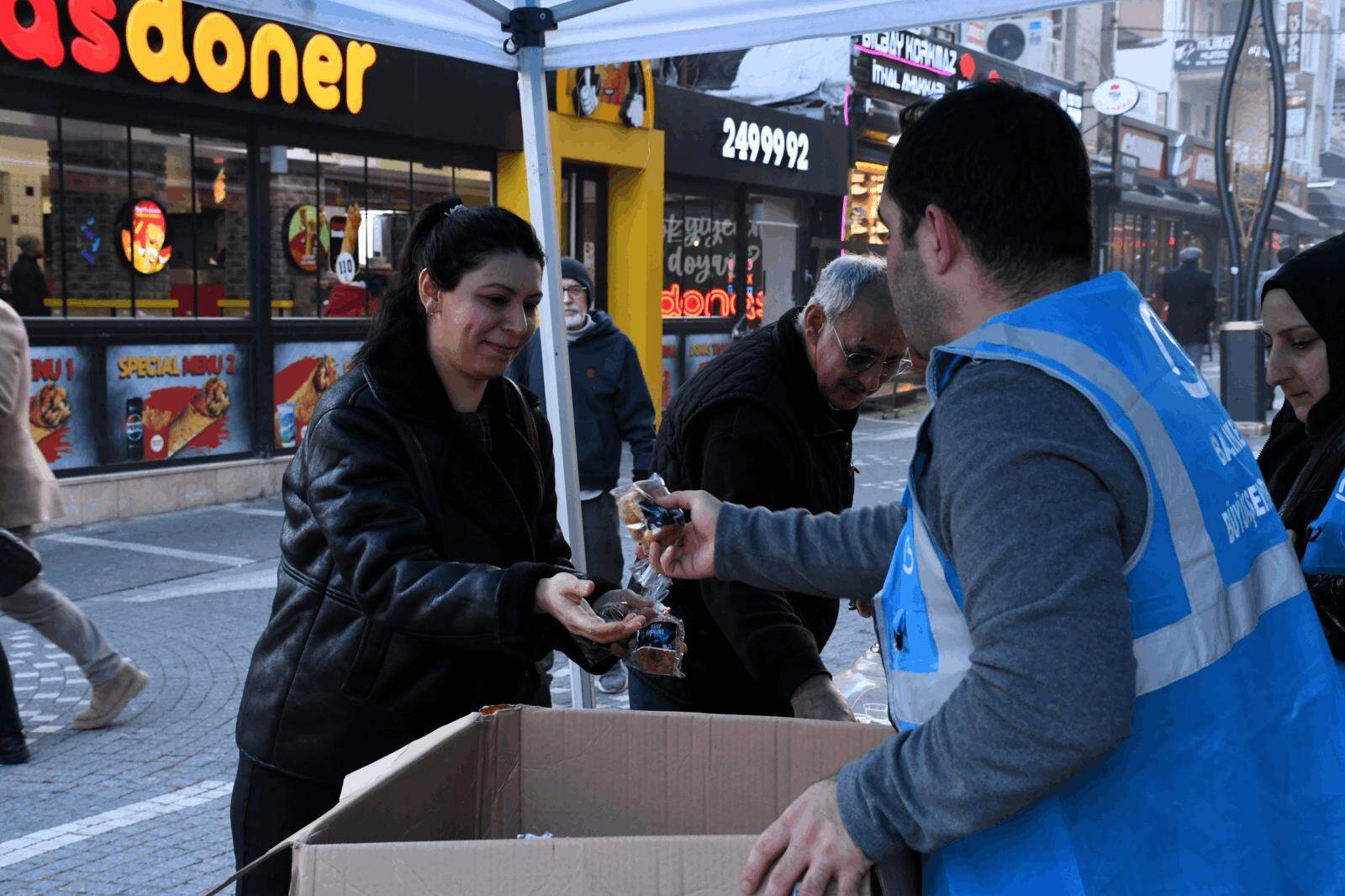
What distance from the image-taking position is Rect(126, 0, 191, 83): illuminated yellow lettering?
30.4ft

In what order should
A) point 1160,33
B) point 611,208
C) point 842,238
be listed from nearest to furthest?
point 611,208 < point 842,238 < point 1160,33

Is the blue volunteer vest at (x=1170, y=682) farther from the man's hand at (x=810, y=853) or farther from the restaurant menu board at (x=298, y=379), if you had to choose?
the restaurant menu board at (x=298, y=379)

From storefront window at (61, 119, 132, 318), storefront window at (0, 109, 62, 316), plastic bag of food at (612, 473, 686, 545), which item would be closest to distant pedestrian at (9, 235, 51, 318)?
storefront window at (0, 109, 62, 316)

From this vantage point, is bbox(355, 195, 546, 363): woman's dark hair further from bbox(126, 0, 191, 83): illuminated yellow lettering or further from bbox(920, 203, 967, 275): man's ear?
bbox(126, 0, 191, 83): illuminated yellow lettering

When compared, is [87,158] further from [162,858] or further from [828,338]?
[828,338]

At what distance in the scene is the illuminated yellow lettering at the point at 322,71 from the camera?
10.7 metres

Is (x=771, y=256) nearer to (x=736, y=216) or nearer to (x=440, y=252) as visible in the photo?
(x=736, y=216)

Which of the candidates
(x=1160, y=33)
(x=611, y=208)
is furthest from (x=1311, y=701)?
(x=1160, y=33)

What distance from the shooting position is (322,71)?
1077 centimetres

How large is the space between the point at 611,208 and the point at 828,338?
501 inches

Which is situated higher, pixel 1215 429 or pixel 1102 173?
pixel 1102 173

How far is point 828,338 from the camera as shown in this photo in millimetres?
2918

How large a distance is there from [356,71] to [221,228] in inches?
68.1

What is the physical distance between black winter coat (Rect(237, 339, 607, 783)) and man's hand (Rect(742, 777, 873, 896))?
86cm
